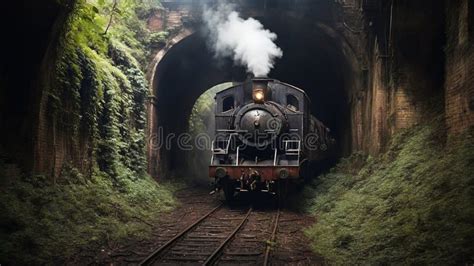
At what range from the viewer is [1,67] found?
23.9 ft

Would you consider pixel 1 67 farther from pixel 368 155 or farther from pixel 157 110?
pixel 368 155

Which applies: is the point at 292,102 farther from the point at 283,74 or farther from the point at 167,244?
the point at 283,74

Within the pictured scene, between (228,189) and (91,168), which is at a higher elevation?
(91,168)

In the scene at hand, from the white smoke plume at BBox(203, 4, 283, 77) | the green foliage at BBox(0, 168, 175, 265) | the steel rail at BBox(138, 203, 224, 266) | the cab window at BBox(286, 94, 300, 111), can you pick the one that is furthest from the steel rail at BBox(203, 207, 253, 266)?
the white smoke plume at BBox(203, 4, 283, 77)

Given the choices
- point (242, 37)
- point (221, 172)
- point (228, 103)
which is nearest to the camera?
point (221, 172)

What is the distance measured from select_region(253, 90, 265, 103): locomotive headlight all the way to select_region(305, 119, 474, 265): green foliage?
338 centimetres

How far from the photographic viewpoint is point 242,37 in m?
14.9

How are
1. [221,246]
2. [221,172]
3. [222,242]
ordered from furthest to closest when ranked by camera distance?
[221,172]
[222,242]
[221,246]

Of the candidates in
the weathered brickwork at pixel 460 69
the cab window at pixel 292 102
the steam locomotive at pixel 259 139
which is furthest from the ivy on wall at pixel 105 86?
the weathered brickwork at pixel 460 69

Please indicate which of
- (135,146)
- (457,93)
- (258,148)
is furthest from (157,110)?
(457,93)

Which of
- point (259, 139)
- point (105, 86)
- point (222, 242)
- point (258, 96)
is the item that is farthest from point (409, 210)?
point (105, 86)

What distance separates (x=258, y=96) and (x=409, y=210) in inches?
235

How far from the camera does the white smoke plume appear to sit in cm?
1427

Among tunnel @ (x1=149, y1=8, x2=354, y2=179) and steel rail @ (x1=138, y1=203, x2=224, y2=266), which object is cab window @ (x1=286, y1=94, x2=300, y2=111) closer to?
tunnel @ (x1=149, y1=8, x2=354, y2=179)
